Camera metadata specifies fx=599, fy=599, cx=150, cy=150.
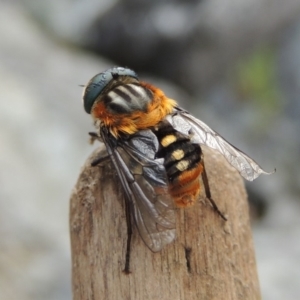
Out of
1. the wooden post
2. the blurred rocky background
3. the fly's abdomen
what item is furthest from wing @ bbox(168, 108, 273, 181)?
the blurred rocky background

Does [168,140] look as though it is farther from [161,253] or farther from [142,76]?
[142,76]

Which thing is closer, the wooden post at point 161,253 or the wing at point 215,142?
the wooden post at point 161,253

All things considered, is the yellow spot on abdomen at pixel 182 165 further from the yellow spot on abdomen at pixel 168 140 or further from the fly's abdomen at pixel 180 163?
the yellow spot on abdomen at pixel 168 140

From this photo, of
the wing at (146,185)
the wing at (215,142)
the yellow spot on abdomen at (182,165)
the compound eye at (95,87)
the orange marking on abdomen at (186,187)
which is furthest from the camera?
the compound eye at (95,87)

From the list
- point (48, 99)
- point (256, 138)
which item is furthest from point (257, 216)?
point (48, 99)

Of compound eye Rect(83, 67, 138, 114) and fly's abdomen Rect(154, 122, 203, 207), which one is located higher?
compound eye Rect(83, 67, 138, 114)

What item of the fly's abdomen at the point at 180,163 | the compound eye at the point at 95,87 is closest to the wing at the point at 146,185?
the fly's abdomen at the point at 180,163

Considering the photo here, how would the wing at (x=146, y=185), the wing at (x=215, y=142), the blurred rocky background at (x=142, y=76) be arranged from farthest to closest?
the blurred rocky background at (x=142, y=76) < the wing at (x=215, y=142) < the wing at (x=146, y=185)

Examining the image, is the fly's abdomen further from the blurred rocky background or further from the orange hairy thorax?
the blurred rocky background
